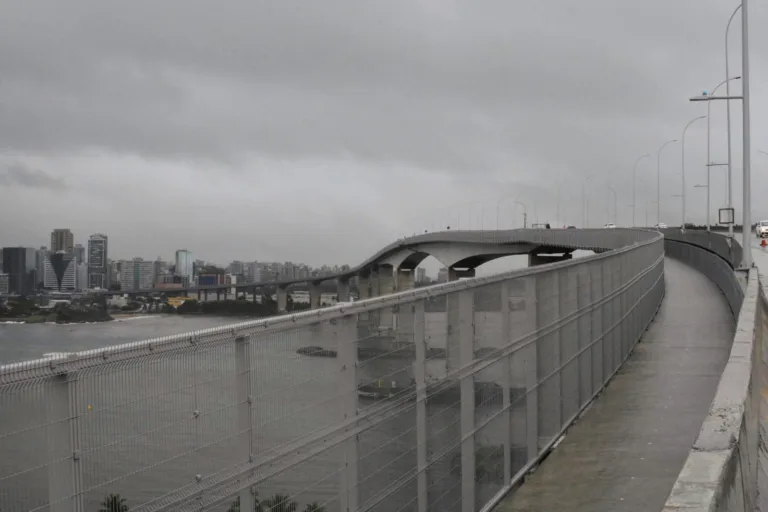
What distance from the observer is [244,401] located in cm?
510

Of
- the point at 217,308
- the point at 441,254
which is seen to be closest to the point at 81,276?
the point at 217,308

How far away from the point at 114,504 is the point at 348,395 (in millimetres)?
2422

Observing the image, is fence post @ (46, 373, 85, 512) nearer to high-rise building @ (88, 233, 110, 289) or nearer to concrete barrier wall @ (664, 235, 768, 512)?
concrete barrier wall @ (664, 235, 768, 512)

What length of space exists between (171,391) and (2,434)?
1055 millimetres

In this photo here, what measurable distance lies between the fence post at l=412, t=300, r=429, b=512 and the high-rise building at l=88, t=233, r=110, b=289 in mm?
20829

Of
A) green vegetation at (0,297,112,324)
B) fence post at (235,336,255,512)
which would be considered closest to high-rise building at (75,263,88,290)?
green vegetation at (0,297,112,324)

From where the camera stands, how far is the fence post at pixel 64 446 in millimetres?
3834

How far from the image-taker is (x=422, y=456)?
7.62m

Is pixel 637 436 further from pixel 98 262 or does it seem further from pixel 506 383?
pixel 98 262

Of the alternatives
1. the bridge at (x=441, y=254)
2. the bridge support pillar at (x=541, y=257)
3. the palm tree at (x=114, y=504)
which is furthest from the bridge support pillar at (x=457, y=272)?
the palm tree at (x=114, y=504)

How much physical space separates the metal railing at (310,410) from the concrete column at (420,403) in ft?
0.06

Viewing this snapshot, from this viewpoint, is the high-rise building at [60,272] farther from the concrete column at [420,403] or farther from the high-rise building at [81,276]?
the concrete column at [420,403]

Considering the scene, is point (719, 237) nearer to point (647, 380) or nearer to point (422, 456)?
point (647, 380)

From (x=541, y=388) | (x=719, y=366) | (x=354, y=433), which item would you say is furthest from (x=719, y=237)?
(x=354, y=433)
